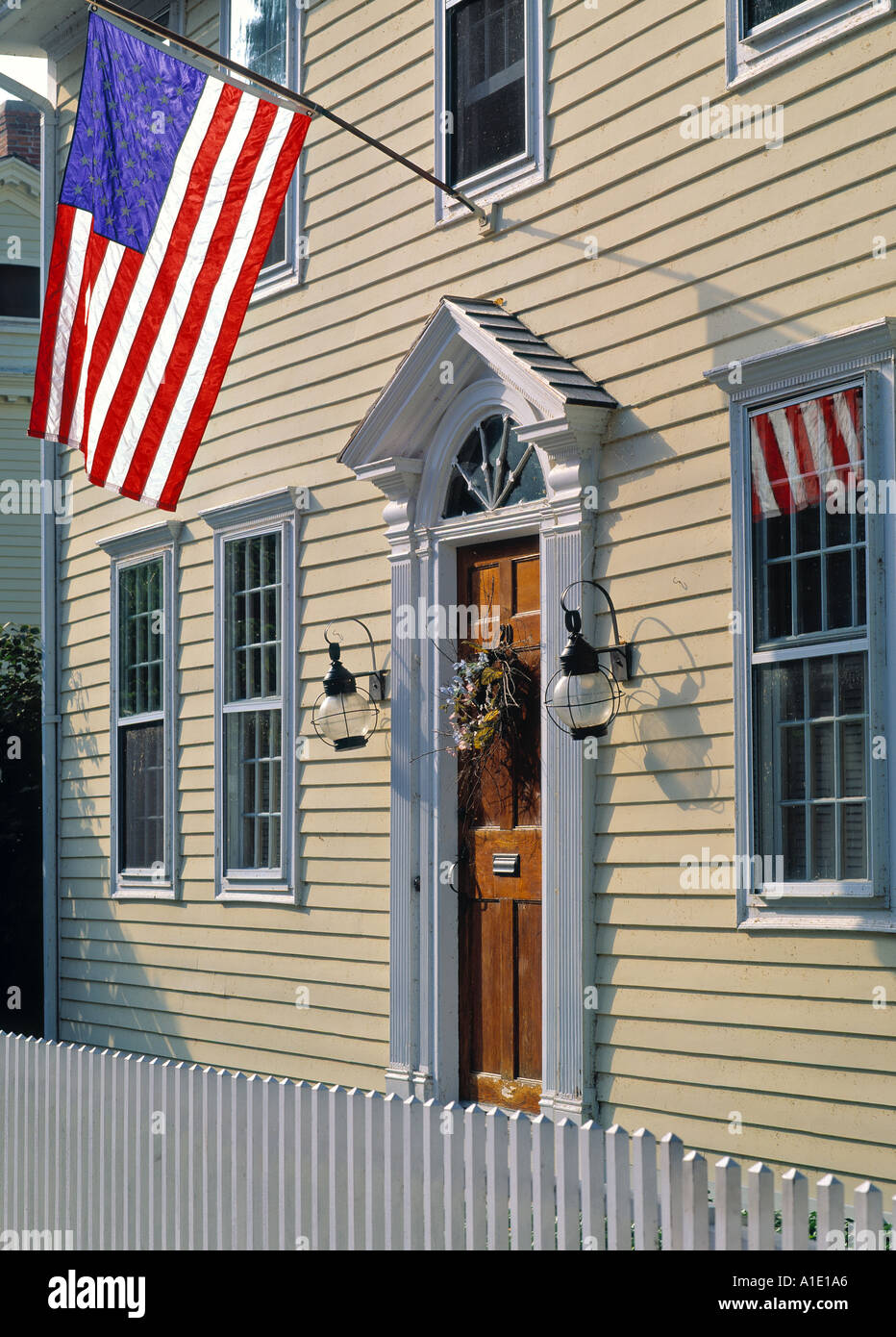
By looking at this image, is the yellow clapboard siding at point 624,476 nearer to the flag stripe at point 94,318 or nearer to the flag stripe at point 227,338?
the flag stripe at point 227,338

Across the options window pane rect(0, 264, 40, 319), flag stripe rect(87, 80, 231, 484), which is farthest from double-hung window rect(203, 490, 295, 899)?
window pane rect(0, 264, 40, 319)

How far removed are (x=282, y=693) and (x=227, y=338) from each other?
100 inches

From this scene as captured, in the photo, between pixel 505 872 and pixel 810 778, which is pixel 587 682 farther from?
pixel 505 872

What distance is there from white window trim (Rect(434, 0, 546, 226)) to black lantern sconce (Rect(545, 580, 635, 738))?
2.32 meters

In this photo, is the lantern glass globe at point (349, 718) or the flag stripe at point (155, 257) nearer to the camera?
the flag stripe at point (155, 257)

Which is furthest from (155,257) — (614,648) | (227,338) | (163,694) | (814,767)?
(814,767)

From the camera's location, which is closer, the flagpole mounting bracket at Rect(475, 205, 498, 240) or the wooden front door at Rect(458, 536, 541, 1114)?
the wooden front door at Rect(458, 536, 541, 1114)

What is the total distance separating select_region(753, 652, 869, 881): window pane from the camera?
6.25 metres

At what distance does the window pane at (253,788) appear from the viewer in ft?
33.4

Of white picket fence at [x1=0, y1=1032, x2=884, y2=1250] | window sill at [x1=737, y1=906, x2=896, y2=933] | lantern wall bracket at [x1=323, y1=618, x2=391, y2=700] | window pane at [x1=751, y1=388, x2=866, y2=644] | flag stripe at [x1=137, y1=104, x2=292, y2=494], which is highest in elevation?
flag stripe at [x1=137, y1=104, x2=292, y2=494]

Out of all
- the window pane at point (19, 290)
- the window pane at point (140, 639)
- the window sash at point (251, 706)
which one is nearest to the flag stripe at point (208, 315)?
the window sash at point (251, 706)

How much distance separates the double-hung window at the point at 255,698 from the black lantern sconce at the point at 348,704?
0.79 meters

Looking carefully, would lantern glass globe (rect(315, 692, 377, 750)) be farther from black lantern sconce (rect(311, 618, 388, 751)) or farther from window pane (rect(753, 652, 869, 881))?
window pane (rect(753, 652, 869, 881))
